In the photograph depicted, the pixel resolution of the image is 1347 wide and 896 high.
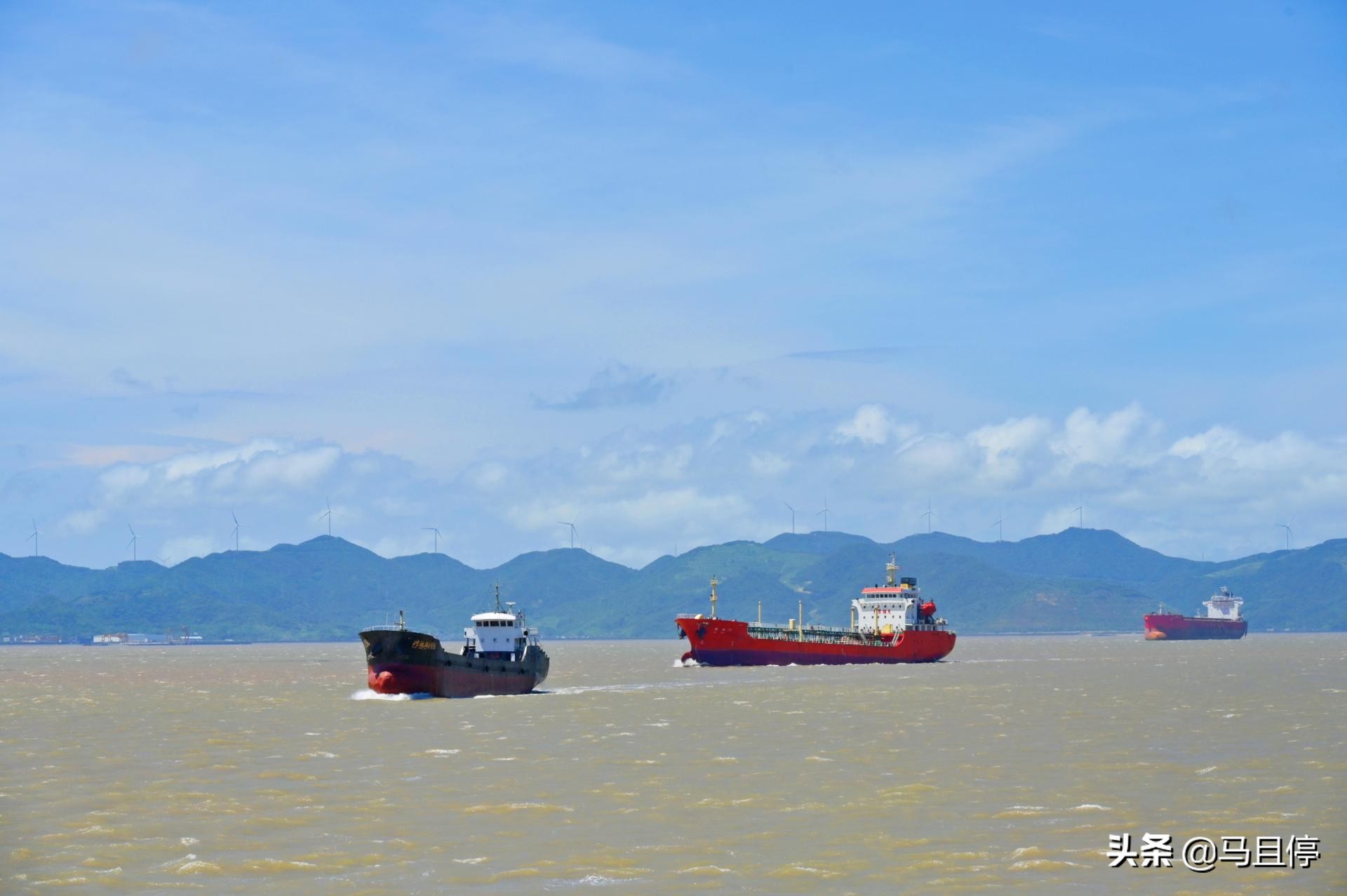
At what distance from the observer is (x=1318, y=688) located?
3546 inches

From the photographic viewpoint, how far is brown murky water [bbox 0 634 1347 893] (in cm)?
2852

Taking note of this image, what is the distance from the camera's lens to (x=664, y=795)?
38625 millimetres

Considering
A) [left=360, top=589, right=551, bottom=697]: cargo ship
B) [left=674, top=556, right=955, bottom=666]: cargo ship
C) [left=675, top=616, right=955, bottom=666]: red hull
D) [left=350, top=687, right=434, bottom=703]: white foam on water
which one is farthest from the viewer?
[left=674, top=556, right=955, bottom=666]: cargo ship

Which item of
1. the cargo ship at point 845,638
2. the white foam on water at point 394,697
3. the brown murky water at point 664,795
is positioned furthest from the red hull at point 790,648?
the brown murky water at point 664,795

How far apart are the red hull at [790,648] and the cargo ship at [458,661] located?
39.1 m

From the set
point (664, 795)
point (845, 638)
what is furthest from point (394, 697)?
point (845, 638)

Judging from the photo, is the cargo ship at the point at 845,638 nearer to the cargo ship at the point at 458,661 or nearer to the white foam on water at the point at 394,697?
the cargo ship at the point at 458,661

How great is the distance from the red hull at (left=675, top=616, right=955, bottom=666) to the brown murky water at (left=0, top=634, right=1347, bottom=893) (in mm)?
61298

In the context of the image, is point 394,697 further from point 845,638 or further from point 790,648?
point 845,638

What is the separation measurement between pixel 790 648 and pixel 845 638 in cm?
938

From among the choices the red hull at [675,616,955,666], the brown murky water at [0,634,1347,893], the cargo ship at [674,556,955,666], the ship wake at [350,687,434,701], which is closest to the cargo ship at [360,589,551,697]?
the ship wake at [350,687,434,701]

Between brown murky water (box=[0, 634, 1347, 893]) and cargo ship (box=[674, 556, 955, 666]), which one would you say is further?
cargo ship (box=[674, 556, 955, 666])

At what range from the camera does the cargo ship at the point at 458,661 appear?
83.4m

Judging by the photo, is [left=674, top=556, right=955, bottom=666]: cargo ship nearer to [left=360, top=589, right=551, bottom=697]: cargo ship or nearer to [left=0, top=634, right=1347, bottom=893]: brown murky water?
[left=360, top=589, right=551, bottom=697]: cargo ship
